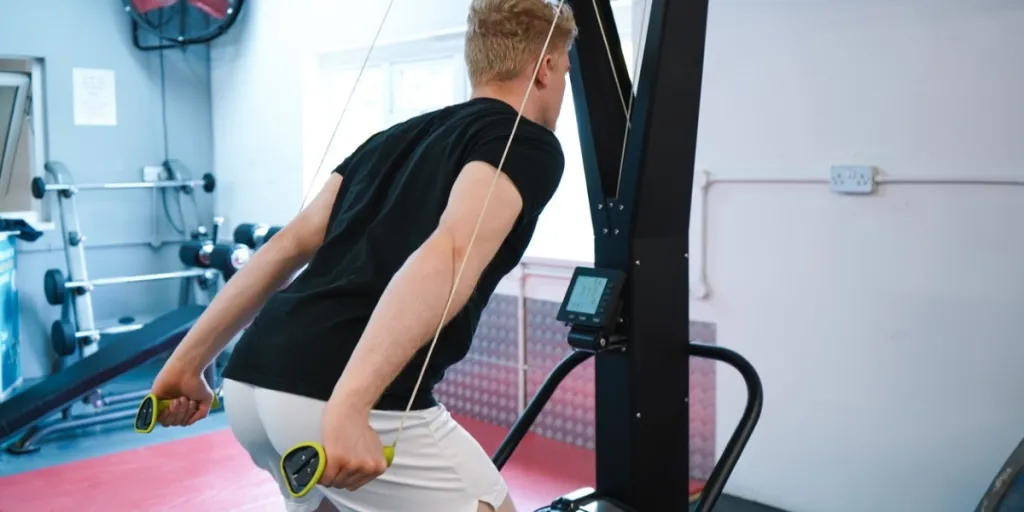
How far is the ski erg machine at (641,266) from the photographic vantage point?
6.62 ft

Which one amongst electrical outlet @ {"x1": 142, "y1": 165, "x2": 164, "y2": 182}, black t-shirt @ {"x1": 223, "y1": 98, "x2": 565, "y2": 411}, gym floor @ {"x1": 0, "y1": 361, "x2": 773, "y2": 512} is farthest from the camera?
electrical outlet @ {"x1": 142, "y1": 165, "x2": 164, "y2": 182}

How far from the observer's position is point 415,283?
133 cm

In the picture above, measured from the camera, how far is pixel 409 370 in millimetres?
1515

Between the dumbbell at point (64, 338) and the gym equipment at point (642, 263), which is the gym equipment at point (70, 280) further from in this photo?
the gym equipment at point (642, 263)

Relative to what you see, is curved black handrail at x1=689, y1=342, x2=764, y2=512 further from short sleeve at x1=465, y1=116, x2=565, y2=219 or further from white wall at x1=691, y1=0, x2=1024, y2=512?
white wall at x1=691, y1=0, x2=1024, y2=512

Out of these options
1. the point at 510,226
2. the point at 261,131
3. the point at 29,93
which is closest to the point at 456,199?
the point at 510,226

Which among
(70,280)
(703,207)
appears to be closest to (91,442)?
(70,280)

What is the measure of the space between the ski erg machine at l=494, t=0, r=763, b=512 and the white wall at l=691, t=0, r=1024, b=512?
1263 mm

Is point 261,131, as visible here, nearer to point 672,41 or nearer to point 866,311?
point 866,311

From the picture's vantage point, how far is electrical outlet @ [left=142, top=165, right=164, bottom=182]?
21.2ft

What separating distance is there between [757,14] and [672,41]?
1.63 meters

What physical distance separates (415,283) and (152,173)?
5646mm

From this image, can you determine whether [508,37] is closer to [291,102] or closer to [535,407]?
[535,407]

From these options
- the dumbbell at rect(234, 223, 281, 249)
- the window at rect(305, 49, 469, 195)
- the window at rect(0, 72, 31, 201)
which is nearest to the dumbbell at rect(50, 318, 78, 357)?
the dumbbell at rect(234, 223, 281, 249)
